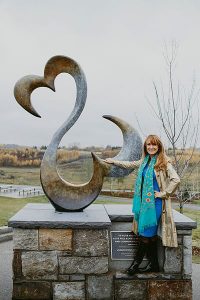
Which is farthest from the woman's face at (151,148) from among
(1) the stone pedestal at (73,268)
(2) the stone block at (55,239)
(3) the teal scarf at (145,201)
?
(2) the stone block at (55,239)

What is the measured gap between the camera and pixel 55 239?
15.6 ft

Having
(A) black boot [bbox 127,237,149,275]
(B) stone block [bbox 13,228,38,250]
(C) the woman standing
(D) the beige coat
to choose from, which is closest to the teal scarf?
(C) the woman standing

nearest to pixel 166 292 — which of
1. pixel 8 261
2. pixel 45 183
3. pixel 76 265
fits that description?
pixel 76 265

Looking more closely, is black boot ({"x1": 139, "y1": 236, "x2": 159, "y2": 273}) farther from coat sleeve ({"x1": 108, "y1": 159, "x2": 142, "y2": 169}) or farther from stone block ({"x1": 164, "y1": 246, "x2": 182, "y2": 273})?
coat sleeve ({"x1": 108, "y1": 159, "x2": 142, "y2": 169})

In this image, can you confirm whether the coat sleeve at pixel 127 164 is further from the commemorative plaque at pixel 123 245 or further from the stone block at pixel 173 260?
the stone block at pixel 173 260

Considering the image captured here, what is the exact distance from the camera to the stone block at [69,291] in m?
4.73

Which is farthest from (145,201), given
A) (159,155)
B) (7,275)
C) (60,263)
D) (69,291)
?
(7,275)

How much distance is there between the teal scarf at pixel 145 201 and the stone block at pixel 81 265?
2.05 feet

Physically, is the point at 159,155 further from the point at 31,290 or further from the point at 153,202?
the point at 31,290

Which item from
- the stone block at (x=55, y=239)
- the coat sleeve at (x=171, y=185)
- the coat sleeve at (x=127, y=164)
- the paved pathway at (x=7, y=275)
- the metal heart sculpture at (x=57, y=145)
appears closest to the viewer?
the coat sleeve at (x=171, y=185)

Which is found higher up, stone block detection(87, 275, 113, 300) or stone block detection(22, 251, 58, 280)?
stone block detection(22, 251, 58, 280)

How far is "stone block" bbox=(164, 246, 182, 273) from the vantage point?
488 cm

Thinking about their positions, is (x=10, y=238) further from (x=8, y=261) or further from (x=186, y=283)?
(x=186, y=283)

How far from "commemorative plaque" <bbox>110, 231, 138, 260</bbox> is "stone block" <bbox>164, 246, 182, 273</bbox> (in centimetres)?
40
